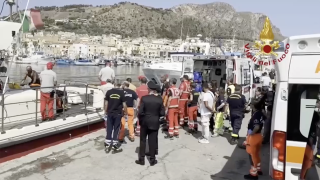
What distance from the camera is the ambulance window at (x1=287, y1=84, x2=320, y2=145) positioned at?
11.1ft

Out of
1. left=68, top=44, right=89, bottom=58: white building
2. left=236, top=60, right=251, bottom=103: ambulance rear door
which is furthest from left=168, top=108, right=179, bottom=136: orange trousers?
left=68, top=44, right=89, bottom=58: white building

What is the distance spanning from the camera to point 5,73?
820 cm

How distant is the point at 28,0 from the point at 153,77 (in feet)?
42.7

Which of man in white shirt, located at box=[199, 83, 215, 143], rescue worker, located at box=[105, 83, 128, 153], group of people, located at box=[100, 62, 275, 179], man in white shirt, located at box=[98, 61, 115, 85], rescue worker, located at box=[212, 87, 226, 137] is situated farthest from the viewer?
man in white shirt, located at box=[98, 61, 115, 85]

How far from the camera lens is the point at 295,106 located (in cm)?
345

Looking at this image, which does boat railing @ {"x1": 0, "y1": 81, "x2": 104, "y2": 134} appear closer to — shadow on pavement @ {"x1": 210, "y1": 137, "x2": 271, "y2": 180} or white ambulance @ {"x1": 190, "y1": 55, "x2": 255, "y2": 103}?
shadow on pavement @ {"x1": 210, "y1": 137, "x2": 271, "y2": 180}

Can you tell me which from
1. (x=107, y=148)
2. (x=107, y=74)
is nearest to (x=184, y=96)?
(x=107, y=74)

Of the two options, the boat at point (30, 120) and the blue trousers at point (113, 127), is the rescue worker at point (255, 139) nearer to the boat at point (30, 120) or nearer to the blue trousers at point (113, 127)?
the blue trousers at point (113, 127)

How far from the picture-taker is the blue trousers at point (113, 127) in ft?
22.8

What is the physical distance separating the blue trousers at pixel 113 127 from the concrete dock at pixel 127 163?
0.33 m

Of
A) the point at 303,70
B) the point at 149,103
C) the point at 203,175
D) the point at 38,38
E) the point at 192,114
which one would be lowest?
the point at 203,175

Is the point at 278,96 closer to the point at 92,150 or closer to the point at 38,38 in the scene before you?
the point at 92,150

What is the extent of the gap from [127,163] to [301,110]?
12.9ft

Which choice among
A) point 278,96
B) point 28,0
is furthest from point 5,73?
point 278,96
